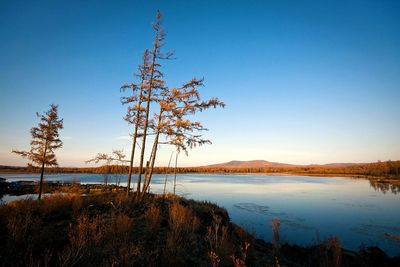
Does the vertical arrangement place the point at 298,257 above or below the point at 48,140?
below

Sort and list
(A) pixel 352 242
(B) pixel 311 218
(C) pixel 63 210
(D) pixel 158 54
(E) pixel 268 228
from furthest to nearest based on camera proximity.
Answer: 1. (B) pixel 311 218
2. (D) pixel 158 54
3. (E) pixel 268 228
4. (A) pixel 352 242
5. (C) pixel 63 210

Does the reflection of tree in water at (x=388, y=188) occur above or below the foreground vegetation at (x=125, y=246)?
below

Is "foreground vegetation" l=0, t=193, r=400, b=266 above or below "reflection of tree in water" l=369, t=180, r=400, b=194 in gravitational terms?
above

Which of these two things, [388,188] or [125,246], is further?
[388,188]

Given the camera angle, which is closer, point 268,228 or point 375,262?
point 375,262

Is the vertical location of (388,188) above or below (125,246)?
below

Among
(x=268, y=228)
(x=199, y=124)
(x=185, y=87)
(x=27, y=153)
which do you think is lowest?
(x=268, y=228)

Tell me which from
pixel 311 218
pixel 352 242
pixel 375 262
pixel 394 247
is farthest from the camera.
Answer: pixel 311 218

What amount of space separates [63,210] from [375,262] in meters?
12.8

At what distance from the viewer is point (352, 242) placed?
40.1 feet

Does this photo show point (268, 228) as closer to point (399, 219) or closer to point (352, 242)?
point (352, 242)

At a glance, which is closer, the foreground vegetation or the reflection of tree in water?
the foreground vegetation

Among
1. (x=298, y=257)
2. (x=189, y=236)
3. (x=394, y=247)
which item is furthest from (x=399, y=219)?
(x=189, y=236)

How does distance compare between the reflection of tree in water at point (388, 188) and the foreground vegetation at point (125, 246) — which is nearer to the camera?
the foreground vegetation at point (125, 246)
